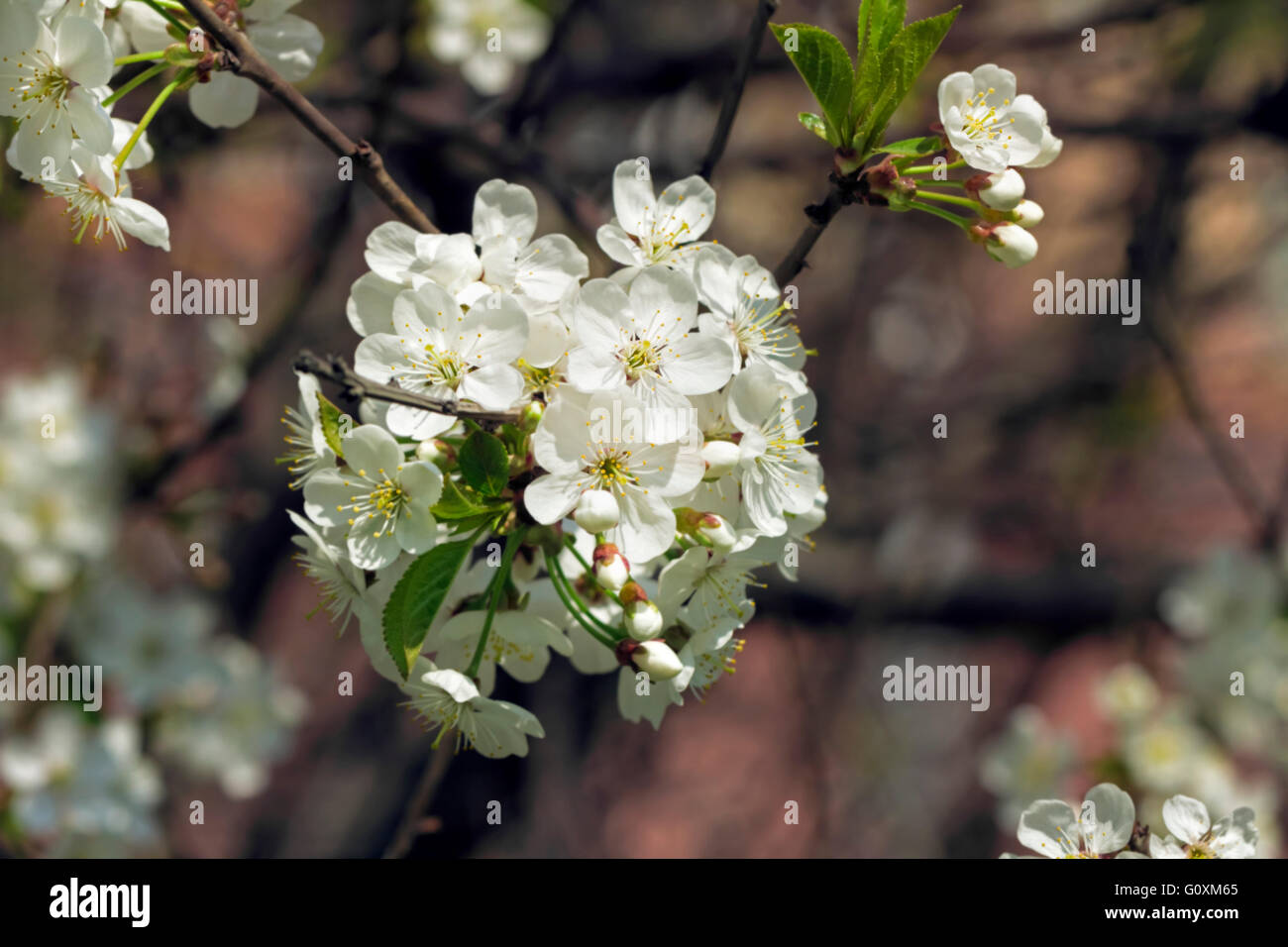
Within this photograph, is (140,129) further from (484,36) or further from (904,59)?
(484,36)

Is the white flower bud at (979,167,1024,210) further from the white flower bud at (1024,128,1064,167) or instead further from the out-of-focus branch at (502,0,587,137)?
the out-of-focus branch at (502,0,587,137)

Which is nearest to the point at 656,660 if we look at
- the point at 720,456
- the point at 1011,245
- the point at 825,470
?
the point at 720,456

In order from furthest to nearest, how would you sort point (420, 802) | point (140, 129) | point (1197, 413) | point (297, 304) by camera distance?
1. point (1197, 413)
2. point (297, 304)
3. point (420, 802)
4. point (140, 129)

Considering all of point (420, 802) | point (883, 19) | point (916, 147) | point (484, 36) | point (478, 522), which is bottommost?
point (420, 802)

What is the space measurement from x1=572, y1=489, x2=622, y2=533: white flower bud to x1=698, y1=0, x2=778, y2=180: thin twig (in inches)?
25.0

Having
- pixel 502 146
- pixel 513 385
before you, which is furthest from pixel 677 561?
pixel 502 146

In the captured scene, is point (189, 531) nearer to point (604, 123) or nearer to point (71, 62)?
point (71, 62)

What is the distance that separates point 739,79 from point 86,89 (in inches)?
33.3

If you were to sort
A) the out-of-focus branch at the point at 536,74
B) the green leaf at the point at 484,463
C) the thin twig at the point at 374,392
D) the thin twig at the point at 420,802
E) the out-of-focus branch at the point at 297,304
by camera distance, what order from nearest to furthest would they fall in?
the thin twig at the point at 374,392 → the green leaf at the point at 484,463 → the thin twig at the point at 420,802 → the out-of-focus branch at the point at 536,74 → the out-of-focus branch at the point at 297,304

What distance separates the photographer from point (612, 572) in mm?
1110

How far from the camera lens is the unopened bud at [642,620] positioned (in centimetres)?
116

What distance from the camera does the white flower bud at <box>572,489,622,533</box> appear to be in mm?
1068

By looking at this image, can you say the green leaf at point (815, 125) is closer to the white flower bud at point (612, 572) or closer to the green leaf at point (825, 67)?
the green leaf at point (825, 67)

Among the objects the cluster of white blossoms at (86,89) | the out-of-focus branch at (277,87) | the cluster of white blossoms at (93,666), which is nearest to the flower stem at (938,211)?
the out-of-focus branch at (277,87)
